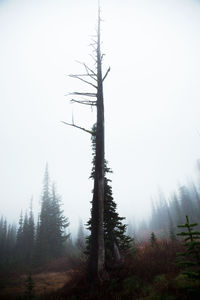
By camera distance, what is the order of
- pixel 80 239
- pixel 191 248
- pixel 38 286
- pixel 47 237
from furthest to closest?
pixel 80 239 < pixel 47 237 < pixel 38 286 < pixel 191 248

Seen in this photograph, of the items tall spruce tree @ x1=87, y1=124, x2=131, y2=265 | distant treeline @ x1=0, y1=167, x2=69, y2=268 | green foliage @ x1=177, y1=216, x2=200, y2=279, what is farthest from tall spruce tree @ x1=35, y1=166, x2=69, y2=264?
green foliage @ x1=177, y1=216, x2=200, y2=279

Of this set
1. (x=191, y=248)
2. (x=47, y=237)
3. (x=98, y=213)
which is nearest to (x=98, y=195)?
(x=98, y=213)

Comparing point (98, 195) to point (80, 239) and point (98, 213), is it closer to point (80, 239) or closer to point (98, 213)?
point (98, 213)

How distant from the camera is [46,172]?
35500 mm

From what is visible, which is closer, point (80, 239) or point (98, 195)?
point (98, 195)

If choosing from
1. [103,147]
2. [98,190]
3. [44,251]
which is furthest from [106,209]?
[44,251]

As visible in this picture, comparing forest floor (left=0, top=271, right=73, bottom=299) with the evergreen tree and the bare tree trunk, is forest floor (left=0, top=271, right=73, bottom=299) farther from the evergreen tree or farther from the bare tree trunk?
the bare tree trunk

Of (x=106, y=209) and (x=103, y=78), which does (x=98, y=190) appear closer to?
(x=106, y=209)

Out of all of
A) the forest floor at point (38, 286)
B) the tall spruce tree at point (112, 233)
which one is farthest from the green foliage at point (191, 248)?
the forest floor at point (38, 286)

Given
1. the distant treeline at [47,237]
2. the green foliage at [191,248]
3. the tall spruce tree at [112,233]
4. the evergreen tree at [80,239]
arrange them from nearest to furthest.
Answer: the green foliage at [191,248] < the tall spruce tree at [112,233] < the evergreen tree at [80,239] < the distant treeline at [47,237]

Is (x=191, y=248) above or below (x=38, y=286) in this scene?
above

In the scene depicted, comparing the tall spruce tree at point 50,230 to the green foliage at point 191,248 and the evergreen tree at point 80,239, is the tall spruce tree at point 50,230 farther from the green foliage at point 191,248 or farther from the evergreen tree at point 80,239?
the green foliage at point 191,248

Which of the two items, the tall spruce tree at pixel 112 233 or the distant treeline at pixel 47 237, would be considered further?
the distant treeline at pixel 47 237

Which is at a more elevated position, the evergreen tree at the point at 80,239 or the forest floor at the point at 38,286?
the evergreen tree at the point at 80,239
